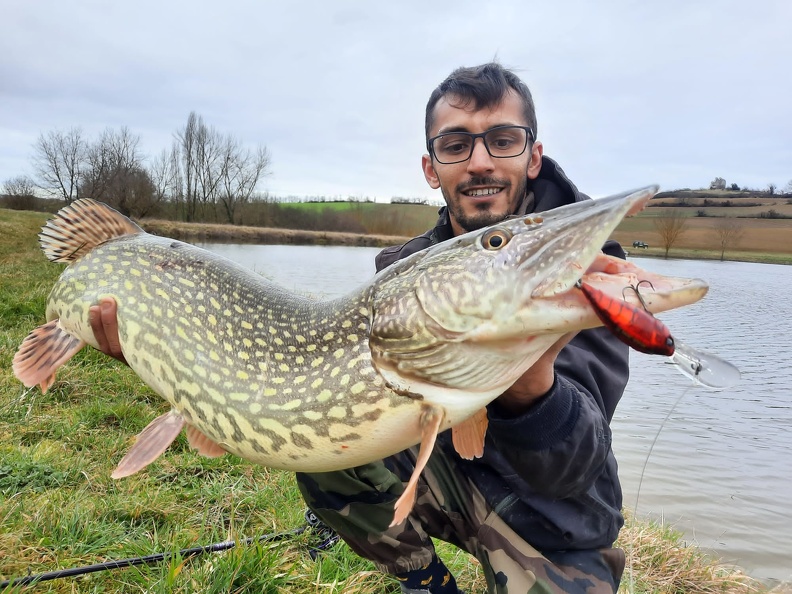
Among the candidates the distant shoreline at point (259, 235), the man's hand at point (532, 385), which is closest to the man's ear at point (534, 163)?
the man's hand at point (532, 385)

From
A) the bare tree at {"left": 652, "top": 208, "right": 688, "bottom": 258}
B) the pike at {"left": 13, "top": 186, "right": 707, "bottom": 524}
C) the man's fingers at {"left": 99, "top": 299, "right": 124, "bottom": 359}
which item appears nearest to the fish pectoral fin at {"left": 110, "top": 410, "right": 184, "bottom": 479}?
the pike at {"left": 13, "top": 186, "right": 707, "bottom": 524}

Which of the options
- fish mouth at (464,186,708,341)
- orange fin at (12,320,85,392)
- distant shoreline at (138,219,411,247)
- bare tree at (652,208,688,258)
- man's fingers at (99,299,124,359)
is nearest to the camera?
fish mouth at (464,186,708,341)

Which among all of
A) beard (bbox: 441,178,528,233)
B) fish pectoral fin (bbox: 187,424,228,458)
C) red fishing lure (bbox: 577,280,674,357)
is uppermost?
beard (bbox: 441,178,528,233)

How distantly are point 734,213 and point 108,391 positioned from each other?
3608cm

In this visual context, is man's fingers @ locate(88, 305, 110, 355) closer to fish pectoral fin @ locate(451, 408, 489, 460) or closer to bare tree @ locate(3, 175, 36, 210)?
fish pectoral fin @ locate(451, 408, 489, 460)

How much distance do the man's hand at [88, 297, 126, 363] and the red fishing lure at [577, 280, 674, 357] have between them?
6.09ft

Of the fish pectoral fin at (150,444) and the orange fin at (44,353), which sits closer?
the fish pectoral fin at (150,444)

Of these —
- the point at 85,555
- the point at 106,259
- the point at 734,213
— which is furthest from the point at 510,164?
the point at 734,213

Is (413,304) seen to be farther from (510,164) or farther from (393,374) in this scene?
(510,164)

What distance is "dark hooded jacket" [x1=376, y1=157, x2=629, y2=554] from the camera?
155 centimetres

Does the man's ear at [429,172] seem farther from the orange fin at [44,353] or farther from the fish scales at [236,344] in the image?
the orange fin at [44,353]

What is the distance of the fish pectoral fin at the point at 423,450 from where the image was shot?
1282mm

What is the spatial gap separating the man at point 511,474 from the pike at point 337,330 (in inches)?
8.6

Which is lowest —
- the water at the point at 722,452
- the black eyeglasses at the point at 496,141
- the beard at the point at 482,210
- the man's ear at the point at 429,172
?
the water at the point at 722,452
